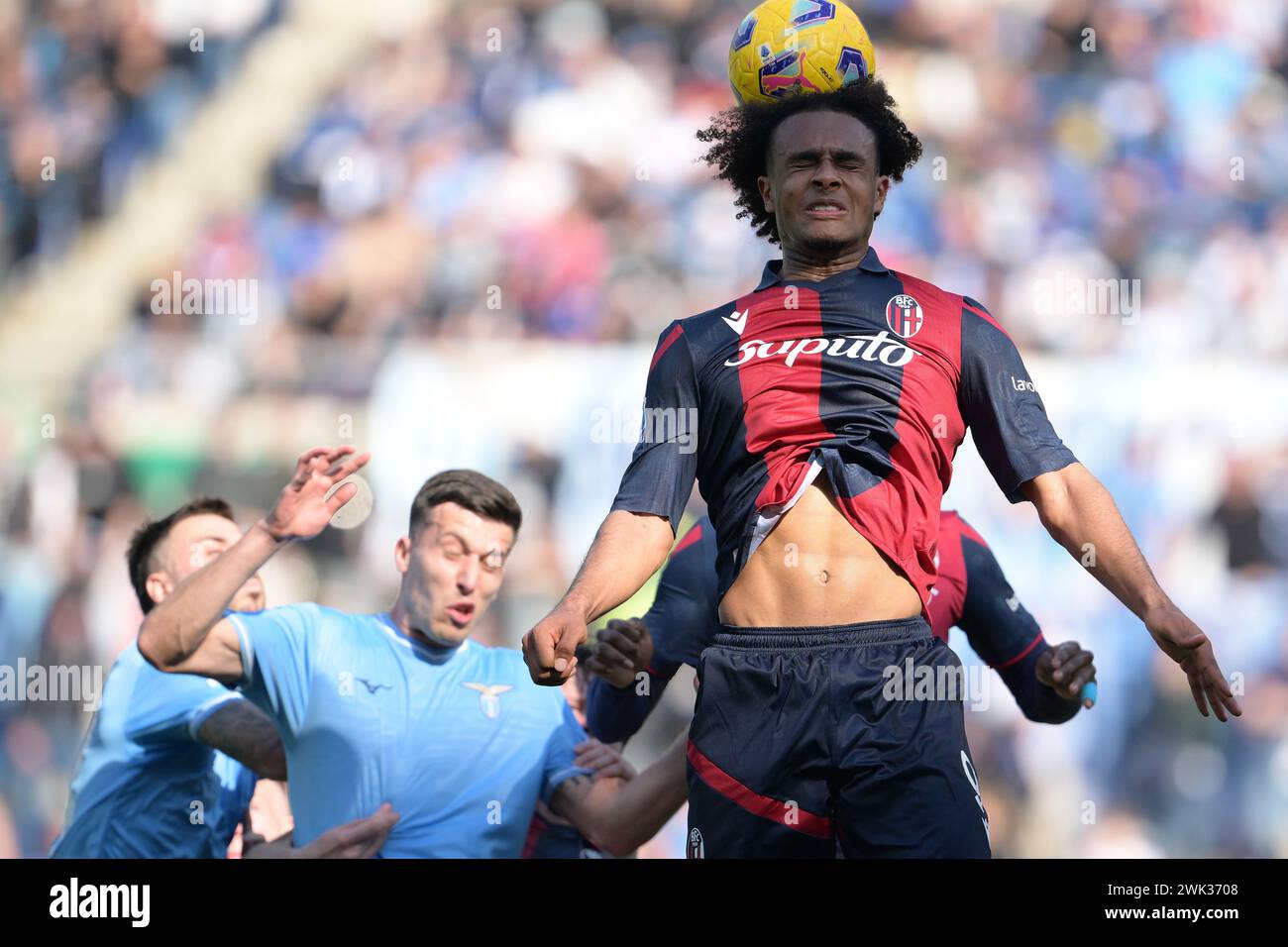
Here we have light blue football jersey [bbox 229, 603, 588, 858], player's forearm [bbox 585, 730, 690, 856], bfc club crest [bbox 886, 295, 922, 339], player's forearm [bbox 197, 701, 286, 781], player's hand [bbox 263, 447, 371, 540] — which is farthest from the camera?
player's forearm [bbox 197, 701, 286, 781]

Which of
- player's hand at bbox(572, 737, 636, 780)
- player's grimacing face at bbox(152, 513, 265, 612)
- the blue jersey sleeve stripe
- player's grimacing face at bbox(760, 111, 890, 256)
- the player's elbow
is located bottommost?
player's hand at bbox(572, 737, 636, 780)

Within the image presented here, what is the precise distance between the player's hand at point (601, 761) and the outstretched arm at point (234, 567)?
1.07 m

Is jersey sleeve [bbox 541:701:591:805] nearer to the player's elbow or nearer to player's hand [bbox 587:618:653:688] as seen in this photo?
player's hand [bbox 587:618:653:688]

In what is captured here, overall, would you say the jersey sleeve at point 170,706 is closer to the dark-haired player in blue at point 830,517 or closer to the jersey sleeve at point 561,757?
the jersey sleeve at point 561,757

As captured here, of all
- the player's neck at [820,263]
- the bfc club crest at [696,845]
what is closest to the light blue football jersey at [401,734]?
the bfc club crest at [696,845]

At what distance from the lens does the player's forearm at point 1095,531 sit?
8.84ft

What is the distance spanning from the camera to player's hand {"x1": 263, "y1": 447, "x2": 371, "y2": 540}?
12.0ft

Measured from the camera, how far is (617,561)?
2.82m

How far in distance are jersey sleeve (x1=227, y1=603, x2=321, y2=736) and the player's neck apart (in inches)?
72.1

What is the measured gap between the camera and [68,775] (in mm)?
6656

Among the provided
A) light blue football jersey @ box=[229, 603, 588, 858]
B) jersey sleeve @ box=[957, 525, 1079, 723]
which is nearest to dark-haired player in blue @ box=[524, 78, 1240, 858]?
jersey sleeve @ box=[957, 525, 1079, 723]
